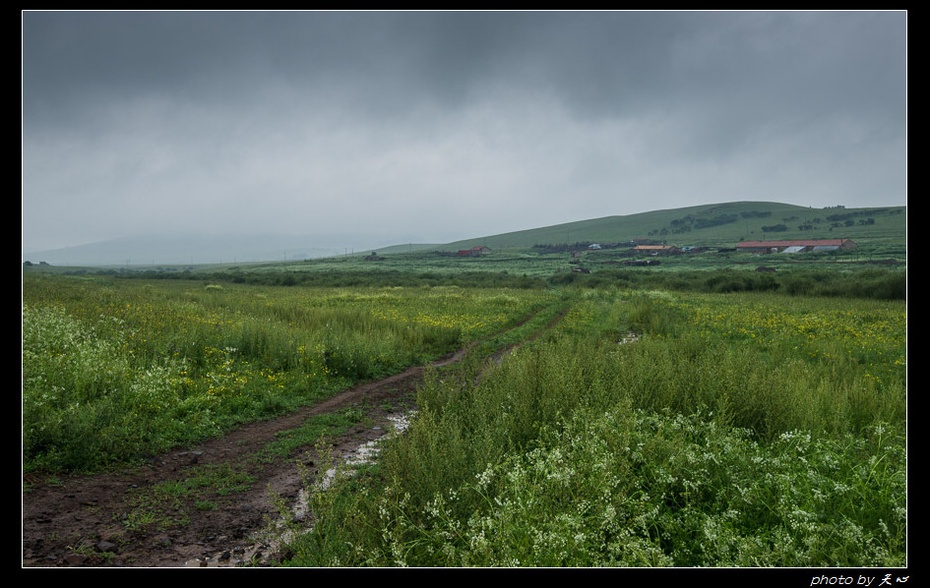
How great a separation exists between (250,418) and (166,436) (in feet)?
5.15

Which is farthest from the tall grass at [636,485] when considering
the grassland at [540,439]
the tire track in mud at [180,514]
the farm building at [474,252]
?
the farm building at [474,252]

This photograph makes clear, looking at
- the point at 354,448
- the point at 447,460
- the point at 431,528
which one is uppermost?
the point at 447,460

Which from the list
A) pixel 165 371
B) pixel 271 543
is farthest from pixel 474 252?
pixel 271 543

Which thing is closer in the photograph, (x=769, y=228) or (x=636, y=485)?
(x=636, y=485)

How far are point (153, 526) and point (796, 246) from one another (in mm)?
144599

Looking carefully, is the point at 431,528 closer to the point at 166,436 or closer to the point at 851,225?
the point at 166,436

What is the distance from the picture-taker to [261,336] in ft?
43.4

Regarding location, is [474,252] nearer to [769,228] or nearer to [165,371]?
[769,228]

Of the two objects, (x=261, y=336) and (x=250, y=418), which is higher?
(x=261, y=336)

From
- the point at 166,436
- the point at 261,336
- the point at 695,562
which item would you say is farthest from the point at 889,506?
the point at 261,336

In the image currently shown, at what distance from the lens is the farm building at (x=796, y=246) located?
358 ft

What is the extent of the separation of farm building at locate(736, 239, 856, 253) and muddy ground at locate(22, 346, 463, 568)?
131909 millimetres

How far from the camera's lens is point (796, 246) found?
119 metres

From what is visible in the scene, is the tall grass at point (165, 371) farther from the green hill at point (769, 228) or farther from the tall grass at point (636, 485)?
the green hill at point (769, 228)
